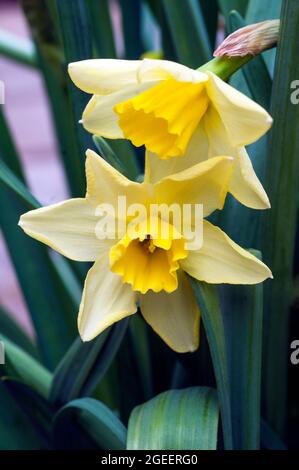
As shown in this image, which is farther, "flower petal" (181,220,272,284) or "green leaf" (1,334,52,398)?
"green leaf" (1,334,52,398)

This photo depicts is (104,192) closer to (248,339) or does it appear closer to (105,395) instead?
(248,339)

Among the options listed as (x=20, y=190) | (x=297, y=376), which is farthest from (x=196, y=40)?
(x=297, y=376)

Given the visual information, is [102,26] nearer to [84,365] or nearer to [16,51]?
[16,51]

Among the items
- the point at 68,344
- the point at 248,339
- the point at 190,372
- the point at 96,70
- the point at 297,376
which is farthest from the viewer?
the point at 68,344

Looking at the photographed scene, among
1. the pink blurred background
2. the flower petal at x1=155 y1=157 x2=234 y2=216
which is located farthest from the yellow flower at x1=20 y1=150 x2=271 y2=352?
the pink blurred background

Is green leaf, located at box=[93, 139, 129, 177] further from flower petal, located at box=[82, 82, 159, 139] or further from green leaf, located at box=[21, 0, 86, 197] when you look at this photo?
green leaf, located at box=[21, 0, 86, 197]

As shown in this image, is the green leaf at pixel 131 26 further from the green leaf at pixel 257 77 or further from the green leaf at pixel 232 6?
the green leaf at pixel 257 77

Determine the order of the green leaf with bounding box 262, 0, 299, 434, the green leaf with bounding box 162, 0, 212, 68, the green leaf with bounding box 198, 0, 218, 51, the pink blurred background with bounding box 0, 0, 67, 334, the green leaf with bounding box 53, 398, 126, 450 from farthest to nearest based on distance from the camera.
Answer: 1. the pink blurred background with bounding box 0, 0, 67, 334
2. the green leaf with bounding box 198, 0, 218, 51
3. the green leaf with bounding box 162, 0, 212, 68
4. the green leaf with bounding box 53, 398, 126, 450
5. the green leaf with bounding box 262, 0, 299, 434

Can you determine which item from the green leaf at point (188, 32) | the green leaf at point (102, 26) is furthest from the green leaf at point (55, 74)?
the green leaf at point (188, 32)
